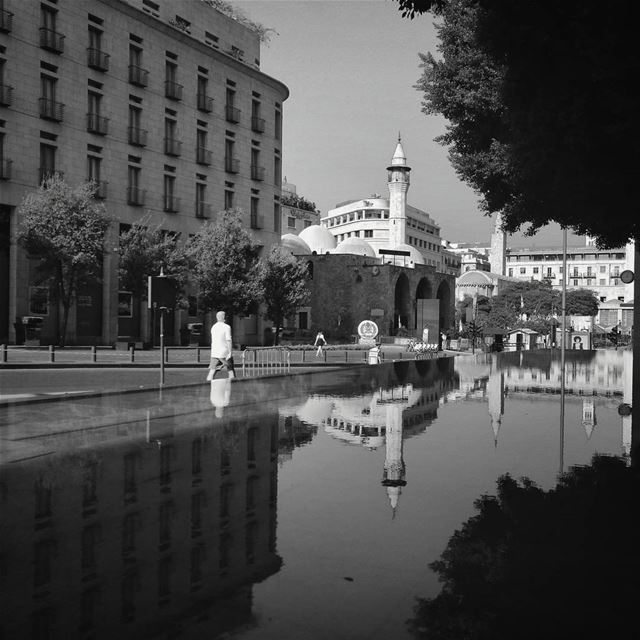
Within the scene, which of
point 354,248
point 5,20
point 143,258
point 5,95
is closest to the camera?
point 5,20

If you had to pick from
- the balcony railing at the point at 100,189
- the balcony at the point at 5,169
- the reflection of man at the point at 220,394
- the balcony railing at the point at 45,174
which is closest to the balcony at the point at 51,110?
the balcony railing at the point at 45,174

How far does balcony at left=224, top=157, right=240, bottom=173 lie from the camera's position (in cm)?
4581

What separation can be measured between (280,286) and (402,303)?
2410cm

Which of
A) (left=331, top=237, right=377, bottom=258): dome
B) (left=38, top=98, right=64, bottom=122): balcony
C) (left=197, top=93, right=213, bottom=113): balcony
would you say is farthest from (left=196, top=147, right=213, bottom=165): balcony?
(left=331, top=237, right=377, bottom=258): dome

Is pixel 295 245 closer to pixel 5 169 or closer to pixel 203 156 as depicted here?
pixel 203 156

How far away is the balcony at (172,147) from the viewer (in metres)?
41.3

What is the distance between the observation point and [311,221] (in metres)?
Answer: 102

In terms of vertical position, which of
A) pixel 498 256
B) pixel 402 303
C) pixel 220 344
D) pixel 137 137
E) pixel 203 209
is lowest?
pixel 220 344

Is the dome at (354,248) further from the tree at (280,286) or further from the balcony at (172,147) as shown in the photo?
the balcony at (172,147)

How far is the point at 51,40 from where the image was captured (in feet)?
111

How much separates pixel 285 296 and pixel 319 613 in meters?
40.6

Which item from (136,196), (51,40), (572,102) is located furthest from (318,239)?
(572,102)

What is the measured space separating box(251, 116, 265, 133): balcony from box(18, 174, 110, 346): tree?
61.7 ft

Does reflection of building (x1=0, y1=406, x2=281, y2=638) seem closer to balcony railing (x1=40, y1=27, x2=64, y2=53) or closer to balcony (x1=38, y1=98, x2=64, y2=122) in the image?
balcony (x1=38, y1=98, x2=64, y2=122)
